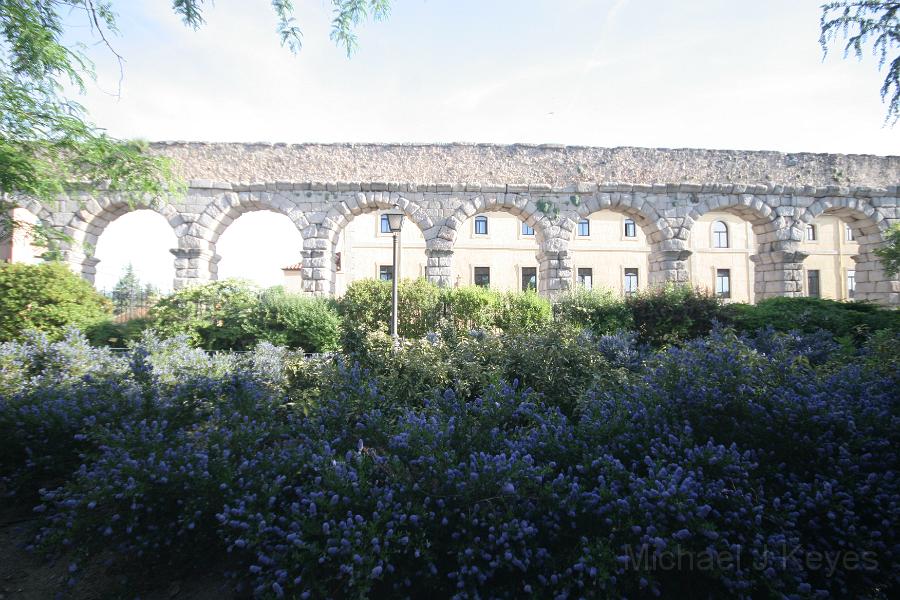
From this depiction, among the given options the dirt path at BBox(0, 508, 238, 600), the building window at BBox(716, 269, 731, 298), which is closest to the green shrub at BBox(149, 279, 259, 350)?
the dirt path at BBox(0, 508, 238, 600)

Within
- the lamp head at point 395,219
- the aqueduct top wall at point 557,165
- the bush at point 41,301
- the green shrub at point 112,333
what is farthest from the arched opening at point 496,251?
the bush at point 41,301

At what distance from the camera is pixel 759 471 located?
2389 mm

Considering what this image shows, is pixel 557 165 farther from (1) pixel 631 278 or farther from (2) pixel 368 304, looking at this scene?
(1) pixel 631 278

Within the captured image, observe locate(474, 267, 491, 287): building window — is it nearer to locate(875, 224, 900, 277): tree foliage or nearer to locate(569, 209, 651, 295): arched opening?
locate(569, 209, 651, 295): arched opening

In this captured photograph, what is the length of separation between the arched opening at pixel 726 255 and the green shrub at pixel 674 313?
818 inches

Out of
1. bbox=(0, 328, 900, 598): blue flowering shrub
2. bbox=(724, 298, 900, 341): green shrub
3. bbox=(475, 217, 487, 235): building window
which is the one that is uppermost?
bbox=(475, 217, 487, 235): building window

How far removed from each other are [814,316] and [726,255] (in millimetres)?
22313

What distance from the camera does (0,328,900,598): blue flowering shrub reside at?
1.96 metres

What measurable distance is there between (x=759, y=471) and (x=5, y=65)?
30.5ft

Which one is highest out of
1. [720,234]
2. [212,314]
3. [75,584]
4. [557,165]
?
Result: [557,165]

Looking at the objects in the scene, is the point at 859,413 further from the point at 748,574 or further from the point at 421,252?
the point at 421,252

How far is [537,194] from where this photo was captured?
47.1 ft

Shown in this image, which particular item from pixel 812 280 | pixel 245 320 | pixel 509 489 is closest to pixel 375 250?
pixel 245 320

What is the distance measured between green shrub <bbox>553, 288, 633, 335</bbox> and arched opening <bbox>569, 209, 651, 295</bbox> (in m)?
17.1
